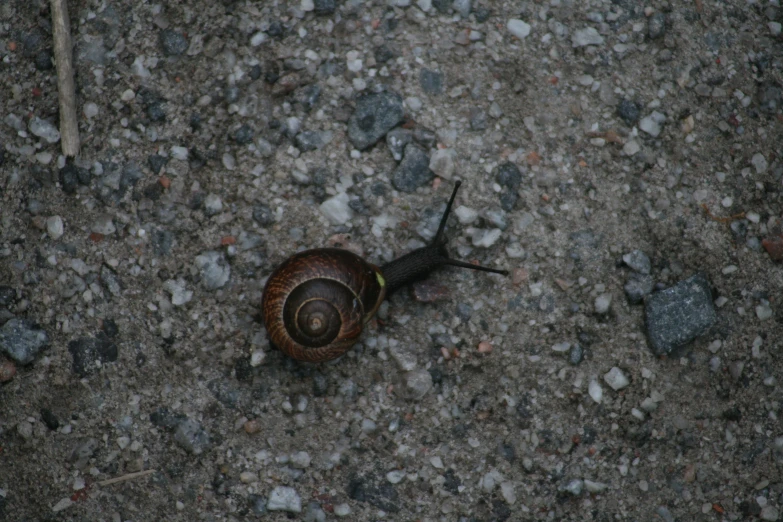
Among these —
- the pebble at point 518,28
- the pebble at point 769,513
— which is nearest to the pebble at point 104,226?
the pebble at point 518,28

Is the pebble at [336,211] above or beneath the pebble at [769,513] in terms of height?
above

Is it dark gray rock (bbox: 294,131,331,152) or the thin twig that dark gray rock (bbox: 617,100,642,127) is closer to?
dark gray rock (bbox: 294,131,331,152)

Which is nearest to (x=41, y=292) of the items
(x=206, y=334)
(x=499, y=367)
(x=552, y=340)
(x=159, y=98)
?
(x=206, y=334)

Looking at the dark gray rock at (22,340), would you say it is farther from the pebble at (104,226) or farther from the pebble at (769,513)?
the pebble at (769,513)

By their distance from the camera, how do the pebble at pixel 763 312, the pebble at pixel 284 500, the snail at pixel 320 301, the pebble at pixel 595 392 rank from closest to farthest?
1. the snail at pixel 320 301
2. the pebble at pixel 284 500
3. the pebble at pixel 595 392
4. the pebble at pixel 763 312

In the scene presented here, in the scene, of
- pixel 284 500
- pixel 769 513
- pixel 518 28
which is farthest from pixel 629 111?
pixel 284 500

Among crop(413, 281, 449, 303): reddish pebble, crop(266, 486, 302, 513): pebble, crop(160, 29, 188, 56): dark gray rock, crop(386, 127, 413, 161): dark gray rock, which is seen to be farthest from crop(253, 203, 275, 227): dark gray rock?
crop(266, 486, 302, 513): pebble

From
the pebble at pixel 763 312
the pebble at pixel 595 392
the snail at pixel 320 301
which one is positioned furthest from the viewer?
the pebble at pixel 763 312

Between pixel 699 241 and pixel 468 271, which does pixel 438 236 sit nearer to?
pixel 468 271
